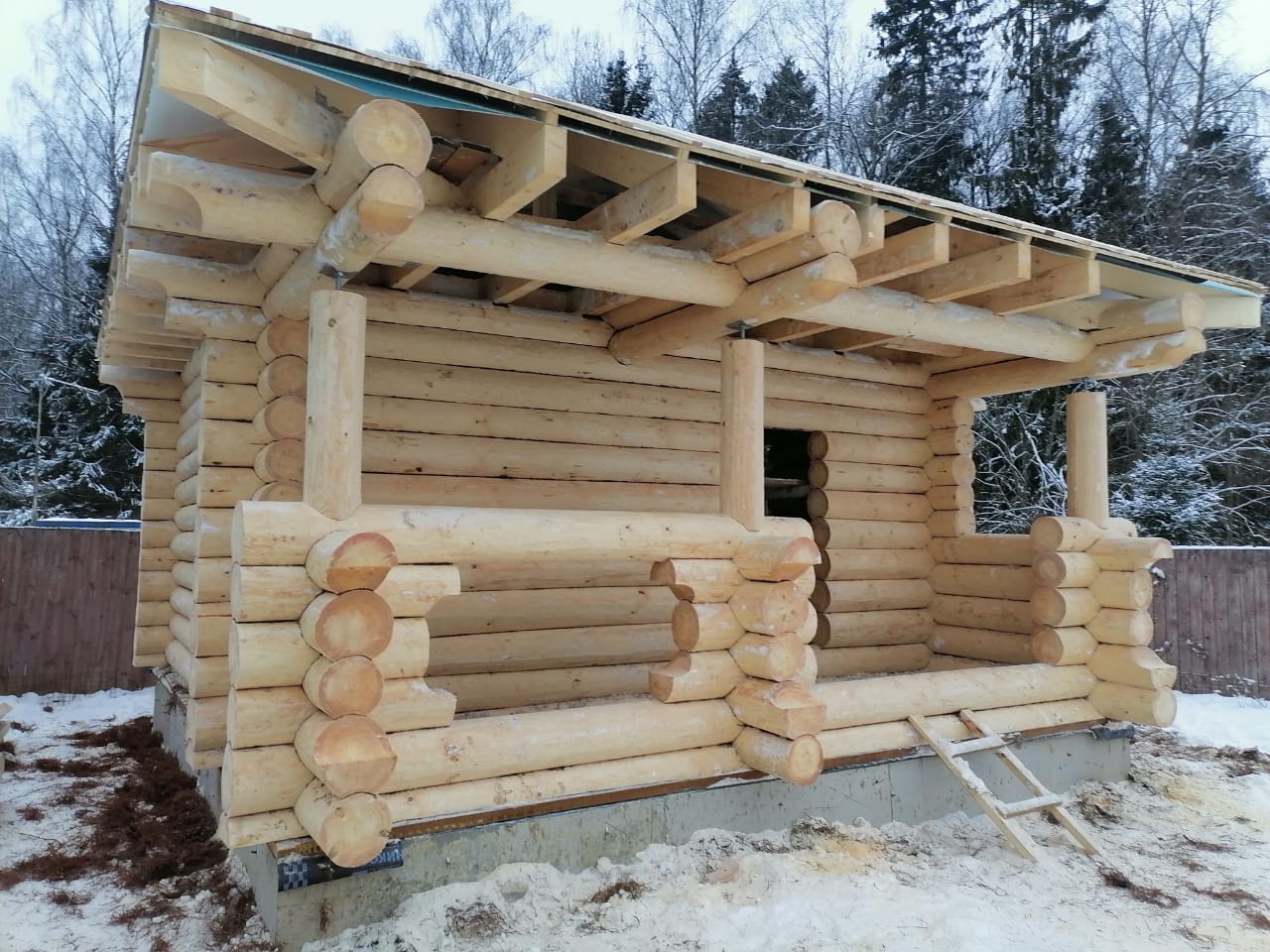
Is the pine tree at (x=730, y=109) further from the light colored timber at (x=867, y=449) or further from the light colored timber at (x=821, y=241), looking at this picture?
the light colored timber at (x=821, y=241)

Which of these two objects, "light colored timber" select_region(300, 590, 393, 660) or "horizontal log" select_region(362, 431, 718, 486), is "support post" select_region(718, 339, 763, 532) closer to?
"horizontal log" select_region(362, 431, 718, 486)

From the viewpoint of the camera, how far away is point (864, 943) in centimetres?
402

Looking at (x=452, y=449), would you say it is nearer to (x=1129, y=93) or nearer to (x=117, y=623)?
(x=117, y=623)

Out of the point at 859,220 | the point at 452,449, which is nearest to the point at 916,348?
the point at 859,220

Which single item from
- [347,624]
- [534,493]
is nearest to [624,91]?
[534,493]

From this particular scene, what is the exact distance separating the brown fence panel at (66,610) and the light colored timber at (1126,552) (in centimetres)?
1046

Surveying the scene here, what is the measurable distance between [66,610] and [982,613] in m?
10.1

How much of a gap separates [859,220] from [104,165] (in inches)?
833

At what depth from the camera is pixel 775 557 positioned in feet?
15.9

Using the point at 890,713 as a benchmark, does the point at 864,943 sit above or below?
below

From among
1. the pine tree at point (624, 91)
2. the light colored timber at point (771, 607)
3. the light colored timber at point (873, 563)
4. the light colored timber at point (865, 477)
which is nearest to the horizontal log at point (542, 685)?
the light colored timber at point (771, 607)

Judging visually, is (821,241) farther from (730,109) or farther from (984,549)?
(730,109)

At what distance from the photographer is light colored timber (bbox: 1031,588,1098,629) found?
256 inches

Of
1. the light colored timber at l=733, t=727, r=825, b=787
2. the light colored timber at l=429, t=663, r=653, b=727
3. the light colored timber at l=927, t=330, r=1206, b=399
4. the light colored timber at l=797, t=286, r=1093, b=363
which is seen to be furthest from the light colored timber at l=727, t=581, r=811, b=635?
the light colored timber at l=927, t=330, r=1206, b=399
